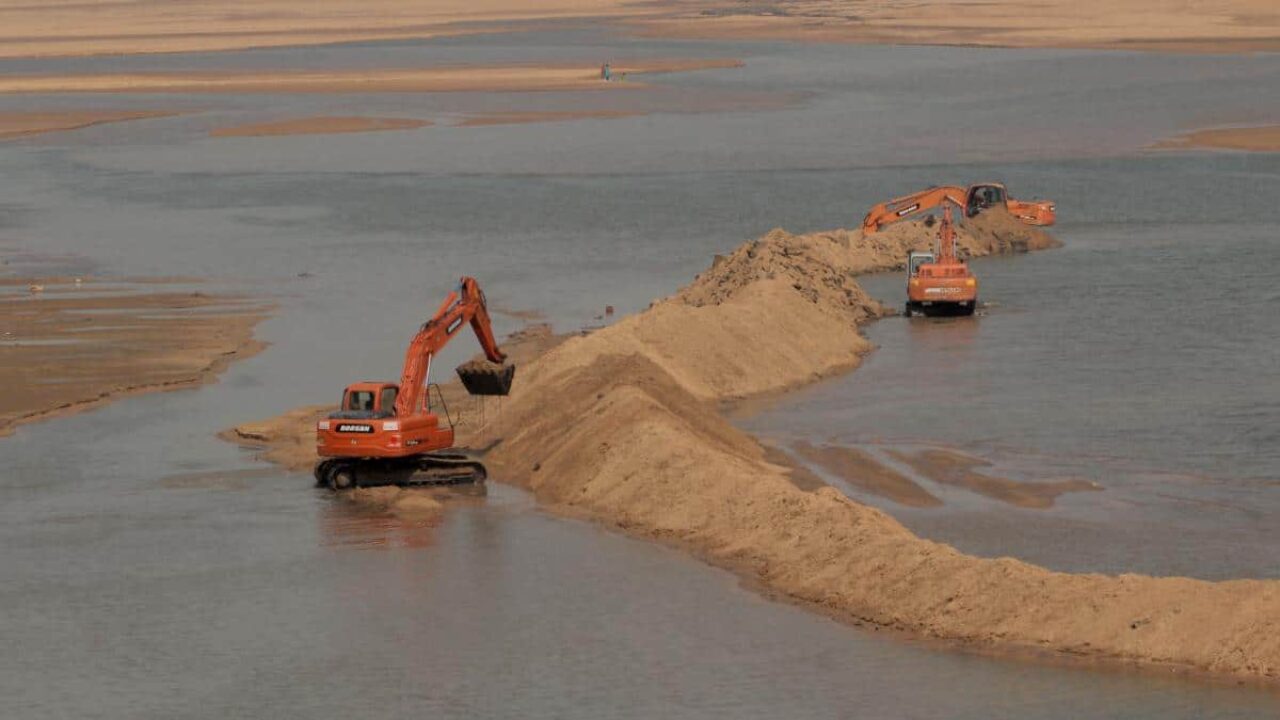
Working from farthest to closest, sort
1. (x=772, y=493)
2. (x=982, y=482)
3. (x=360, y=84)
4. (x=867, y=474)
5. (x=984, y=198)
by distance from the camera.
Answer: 1. (x=360, y=84)
2. (x=984, y=198)
3. (x=867, y=474)
4. (x=982, y=482)
5. (x=772, y=493)

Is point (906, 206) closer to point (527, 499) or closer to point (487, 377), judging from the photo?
point (487, 377)

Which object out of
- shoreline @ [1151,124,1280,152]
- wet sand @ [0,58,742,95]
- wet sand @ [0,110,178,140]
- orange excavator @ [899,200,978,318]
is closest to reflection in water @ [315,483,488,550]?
orange excavator @ [899,200,978,318]

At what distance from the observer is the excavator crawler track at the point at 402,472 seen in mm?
49375

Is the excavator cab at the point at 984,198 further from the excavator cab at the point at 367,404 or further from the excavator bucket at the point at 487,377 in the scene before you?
the excavator cab at the point at 367,404

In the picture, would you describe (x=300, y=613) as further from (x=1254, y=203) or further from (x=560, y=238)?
(x=1254, y=203)

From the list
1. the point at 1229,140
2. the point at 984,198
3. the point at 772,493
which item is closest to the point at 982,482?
the point at 772,493

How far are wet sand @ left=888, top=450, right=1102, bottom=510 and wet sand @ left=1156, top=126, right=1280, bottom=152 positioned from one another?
86313 mm

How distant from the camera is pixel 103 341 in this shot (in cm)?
6912

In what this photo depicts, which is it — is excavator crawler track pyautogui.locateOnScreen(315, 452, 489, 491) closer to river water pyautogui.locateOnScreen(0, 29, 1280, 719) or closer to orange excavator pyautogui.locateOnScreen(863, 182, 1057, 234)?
river water pyautogui.locateOnScreen(0, 29, 1280, 719)

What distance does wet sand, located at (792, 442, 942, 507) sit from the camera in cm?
4703

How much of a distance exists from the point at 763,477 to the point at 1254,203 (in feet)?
218

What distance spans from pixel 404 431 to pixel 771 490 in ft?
27.5

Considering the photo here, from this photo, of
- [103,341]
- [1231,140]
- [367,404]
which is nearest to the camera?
[367,404]

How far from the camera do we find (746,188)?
4572 inches
